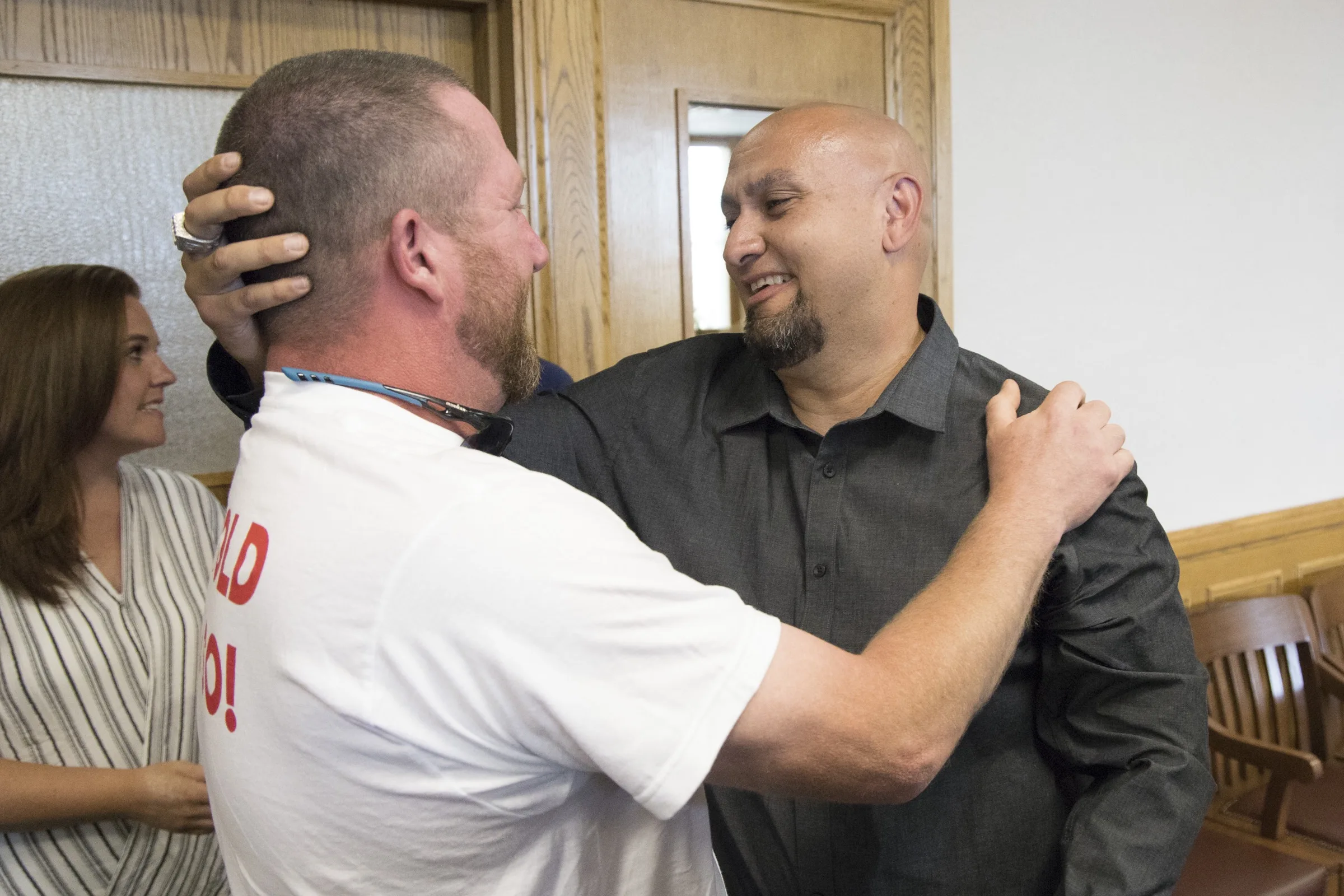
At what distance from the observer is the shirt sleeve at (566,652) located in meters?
0.78

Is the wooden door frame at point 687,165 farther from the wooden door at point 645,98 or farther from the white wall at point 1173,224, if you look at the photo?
the white wall at point 1173,224

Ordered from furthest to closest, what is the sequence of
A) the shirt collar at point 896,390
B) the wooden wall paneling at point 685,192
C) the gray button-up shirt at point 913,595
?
1. the wooden wall paneling at point 685,192
2. the shirt collar at point 896,390
3. the gray button-up shirt at point 913,595

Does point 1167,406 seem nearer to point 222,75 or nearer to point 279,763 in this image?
point 222,75

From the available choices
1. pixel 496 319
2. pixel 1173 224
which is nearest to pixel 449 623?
pixel 496 319

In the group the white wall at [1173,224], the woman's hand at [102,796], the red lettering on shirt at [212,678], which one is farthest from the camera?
the white wall at [1173,224]

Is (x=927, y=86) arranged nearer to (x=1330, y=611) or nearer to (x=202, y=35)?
(x=202, y=35)

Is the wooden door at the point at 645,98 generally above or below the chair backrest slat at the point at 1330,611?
above

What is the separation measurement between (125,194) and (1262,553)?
359 centimetres

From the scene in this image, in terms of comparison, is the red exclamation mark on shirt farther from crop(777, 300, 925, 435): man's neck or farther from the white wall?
the white wall

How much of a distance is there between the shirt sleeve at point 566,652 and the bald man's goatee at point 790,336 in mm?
749

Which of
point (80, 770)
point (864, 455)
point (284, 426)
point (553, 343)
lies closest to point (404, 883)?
point (284, 426)

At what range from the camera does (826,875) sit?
1322mm

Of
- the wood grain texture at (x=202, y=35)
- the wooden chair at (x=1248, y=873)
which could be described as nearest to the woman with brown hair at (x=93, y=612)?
the wood grain texture at (x=202, y=35)

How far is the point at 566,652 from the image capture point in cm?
78
